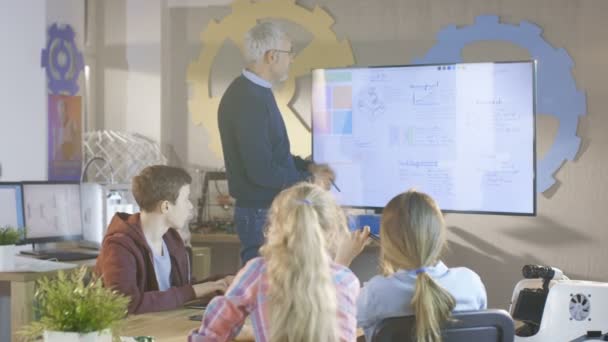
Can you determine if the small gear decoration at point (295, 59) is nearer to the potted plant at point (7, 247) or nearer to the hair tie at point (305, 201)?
A: the potted plant at point (7, 247)

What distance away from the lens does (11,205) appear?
14.4 ft

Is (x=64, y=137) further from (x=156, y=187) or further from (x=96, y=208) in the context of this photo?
(x=156, y=187)

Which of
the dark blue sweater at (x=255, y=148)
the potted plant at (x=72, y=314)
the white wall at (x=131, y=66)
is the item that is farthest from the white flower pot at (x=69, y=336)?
the white wall at (x=131, y=66)

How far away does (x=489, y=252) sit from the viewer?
5.04m

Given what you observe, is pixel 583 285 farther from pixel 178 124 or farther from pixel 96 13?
pixel 96 13

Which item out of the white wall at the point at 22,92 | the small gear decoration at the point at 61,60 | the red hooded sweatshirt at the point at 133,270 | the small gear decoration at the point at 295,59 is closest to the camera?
the red hooded sweatshirt at the point at 133,270

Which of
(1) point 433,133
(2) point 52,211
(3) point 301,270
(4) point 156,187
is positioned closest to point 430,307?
(3) point 301,270

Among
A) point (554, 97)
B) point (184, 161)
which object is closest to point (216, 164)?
point (184, 161)

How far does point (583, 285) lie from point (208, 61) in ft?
10.8

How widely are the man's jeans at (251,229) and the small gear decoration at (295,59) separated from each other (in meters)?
0.83

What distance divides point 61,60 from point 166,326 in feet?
8.65

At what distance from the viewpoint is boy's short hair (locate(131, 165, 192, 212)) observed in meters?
3.35

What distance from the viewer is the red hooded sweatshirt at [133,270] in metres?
3.15

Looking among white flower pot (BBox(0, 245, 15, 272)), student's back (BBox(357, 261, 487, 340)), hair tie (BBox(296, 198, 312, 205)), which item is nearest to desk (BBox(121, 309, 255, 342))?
student's back (BBox(357, 261, 487, 340))
